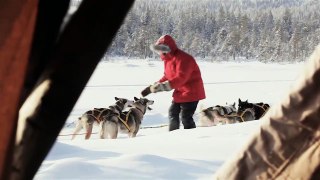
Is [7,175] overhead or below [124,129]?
overhead

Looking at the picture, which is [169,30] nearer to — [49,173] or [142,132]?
[142,132]

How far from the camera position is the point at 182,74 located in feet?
19.6

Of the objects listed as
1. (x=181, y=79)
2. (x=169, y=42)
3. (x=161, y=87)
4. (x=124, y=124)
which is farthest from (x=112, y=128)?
(x=181, y=79)

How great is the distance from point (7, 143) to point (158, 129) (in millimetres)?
9086

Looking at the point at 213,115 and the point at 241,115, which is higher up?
the point at 241,115

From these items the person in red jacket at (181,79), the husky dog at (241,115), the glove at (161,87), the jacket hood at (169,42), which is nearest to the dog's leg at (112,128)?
the husky dog at (241,115)

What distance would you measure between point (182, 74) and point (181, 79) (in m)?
0.06

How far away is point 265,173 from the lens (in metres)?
0.57

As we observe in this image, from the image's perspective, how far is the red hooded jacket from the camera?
5.99 m

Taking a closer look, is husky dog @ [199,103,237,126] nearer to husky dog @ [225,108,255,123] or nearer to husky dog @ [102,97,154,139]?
husky dog @ [225,108,255,123]

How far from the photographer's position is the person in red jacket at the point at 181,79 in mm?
5996

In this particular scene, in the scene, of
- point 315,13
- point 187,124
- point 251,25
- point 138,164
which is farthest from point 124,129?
point 315,13

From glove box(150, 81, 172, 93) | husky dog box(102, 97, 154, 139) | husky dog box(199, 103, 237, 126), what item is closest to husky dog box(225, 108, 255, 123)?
husky dog box(199, 103, 237, 126)

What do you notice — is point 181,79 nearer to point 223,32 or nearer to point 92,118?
point 92,118
